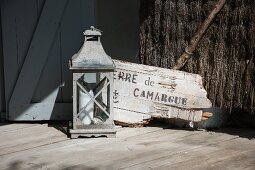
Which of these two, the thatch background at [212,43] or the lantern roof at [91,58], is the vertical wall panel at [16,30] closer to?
the lantern roof at [91,58]

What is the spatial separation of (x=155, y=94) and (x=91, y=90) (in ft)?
1.59

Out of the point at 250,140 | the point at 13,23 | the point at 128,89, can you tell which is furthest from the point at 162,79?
the point at 13,23

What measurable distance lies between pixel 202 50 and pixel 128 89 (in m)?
0.63

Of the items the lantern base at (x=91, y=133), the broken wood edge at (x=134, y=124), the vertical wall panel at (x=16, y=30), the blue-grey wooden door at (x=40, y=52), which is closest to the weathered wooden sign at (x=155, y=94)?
the broken wood edge at (x=134, y=124)

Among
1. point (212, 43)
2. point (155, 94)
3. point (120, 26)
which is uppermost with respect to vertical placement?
point (120, 26)

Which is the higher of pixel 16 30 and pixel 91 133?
pixel 16 30

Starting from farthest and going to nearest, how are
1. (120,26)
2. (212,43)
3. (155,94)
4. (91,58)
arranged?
(120,26) → (155,94) → (212,43) → (91,58)

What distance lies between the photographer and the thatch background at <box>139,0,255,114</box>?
299cm

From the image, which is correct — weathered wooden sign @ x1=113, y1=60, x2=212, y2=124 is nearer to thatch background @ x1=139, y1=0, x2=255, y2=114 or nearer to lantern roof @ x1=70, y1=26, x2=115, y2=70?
thatch background @ x1=139, y1=0, x2=255, y2=114

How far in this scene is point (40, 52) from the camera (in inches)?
136

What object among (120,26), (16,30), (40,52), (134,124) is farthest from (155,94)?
(120,26)

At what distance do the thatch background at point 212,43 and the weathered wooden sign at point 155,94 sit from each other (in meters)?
0.13

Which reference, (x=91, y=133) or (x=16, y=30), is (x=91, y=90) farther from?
(x=16, y=30)

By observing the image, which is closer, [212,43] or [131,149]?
[131,149]
